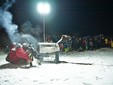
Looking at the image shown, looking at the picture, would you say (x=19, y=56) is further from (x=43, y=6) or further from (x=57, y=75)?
(x=43, y=6)

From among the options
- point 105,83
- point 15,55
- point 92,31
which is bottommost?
point 105,83

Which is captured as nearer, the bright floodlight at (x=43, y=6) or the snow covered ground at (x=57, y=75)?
the snow covered ground at (x=57, y=75)

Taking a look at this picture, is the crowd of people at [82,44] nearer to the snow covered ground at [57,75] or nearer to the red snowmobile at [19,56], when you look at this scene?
the red snowmobile at [19,56]

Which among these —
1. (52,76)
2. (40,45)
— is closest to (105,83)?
(52,76)

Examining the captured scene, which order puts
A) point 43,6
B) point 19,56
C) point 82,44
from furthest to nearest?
point 82,44 → point 43,6 → point 19,56

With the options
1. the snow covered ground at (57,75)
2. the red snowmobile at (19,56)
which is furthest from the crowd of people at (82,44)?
the snow covered ground at (57,75)

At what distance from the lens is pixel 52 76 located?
1284 cm

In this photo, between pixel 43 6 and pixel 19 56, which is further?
pixel 43 6

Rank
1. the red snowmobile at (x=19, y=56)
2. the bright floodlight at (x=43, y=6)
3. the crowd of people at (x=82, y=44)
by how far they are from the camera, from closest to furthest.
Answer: the red snowmobile at (x=19, y=56), the bright floodlight at (x=43, y=6), the crowd of people at (x=82, y=44)

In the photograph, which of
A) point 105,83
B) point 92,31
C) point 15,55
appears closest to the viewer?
point 105,83

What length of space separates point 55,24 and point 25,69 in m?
29.4

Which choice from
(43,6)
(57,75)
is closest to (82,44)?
(43,6)

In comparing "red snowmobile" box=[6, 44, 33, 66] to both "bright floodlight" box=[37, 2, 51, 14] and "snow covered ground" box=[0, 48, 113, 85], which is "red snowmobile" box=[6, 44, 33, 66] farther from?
"bright floodlight" box=[37, 2, 51, 14]

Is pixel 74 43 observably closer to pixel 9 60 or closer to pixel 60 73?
pixel 9 60
